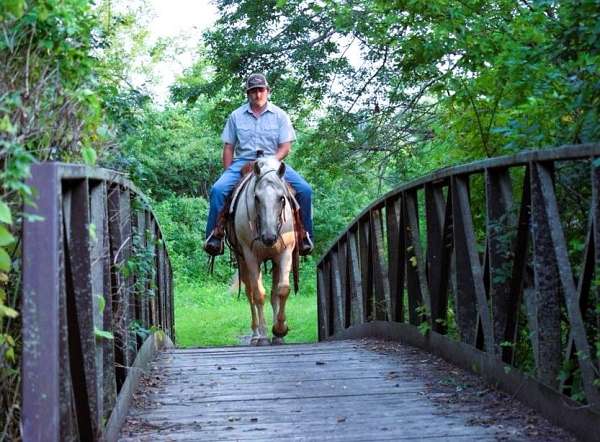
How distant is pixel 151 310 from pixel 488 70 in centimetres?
307

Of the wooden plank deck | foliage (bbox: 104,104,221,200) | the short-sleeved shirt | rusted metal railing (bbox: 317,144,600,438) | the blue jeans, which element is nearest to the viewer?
rusted metal railing (bbox: 317,144,600,438)

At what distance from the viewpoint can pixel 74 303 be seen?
3275mm

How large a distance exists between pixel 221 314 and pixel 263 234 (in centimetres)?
1069

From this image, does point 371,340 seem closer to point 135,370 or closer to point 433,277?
point 433,277

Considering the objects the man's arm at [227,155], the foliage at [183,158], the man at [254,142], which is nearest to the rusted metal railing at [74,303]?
the man at [254,142]

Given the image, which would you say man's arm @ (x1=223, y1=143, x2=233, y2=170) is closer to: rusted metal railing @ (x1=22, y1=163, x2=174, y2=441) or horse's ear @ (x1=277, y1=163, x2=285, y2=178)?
horse's ear @ (x1=277, y1=163, x2=285, y2=178)

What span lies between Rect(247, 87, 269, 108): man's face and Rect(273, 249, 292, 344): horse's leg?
5.21ft

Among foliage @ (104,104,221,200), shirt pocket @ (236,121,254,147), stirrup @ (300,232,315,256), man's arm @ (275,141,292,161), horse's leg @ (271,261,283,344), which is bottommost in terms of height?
horse's leg @ (271,261,283,344)

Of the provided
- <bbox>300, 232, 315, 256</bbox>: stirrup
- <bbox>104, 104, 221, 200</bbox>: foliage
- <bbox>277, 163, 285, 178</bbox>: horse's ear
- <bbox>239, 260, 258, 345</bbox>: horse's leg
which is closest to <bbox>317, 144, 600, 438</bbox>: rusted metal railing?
<bbox>277, 163, 285, 178</bbox>: horse's ear

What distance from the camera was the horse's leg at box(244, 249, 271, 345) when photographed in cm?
1005

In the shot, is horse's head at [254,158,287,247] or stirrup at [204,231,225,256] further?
stirrup at [204,231,225,256]

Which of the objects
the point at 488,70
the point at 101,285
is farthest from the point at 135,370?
the point at 488,70

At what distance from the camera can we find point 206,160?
91.5 ft

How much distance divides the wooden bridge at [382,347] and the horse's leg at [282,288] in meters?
2.37
